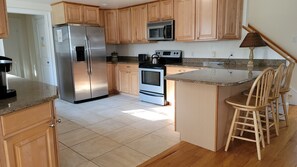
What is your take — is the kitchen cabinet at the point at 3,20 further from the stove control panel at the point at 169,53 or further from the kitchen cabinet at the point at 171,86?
the stove control panel at the point at 169,53

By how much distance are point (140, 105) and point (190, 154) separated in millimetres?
2288

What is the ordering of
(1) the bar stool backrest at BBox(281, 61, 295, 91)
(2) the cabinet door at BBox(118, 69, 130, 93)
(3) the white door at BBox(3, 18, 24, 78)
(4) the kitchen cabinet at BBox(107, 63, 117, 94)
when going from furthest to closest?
(3) the white door at BBox(3, 18, 24, 78) < (4) the kitchen cabinet at BBox(107, 63, 117, 94) < (2) the cabinet door at BBox(118, 69, 130, 93) < (1) the bar stool backrest at BBox(281, 61, 295, 91)

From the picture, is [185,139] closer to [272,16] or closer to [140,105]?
[140,105]

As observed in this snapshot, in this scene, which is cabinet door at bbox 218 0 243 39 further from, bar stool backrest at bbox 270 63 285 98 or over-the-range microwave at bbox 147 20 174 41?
bar stool backrest at bbox 270 63 285 98

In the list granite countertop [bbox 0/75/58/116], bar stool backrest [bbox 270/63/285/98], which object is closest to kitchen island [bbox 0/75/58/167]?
granite countertop [bbox 0/75/58/116]

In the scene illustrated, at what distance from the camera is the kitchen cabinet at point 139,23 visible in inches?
198

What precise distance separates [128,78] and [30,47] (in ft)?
10.0

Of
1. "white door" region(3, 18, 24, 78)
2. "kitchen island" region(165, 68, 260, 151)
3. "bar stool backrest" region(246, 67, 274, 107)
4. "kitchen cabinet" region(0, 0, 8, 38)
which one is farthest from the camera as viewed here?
"white door" region(3, 18, 24, 78)

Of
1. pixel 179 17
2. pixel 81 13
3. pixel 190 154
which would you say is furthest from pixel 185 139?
pixel 81 13

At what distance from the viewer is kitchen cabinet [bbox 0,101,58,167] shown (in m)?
1.34

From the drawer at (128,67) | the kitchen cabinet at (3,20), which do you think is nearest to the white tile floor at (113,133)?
the drawer at (128,67)

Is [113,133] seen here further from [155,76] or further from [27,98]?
[155,76]

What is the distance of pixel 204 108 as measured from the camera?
2.53 metres

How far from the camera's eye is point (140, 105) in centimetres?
462
